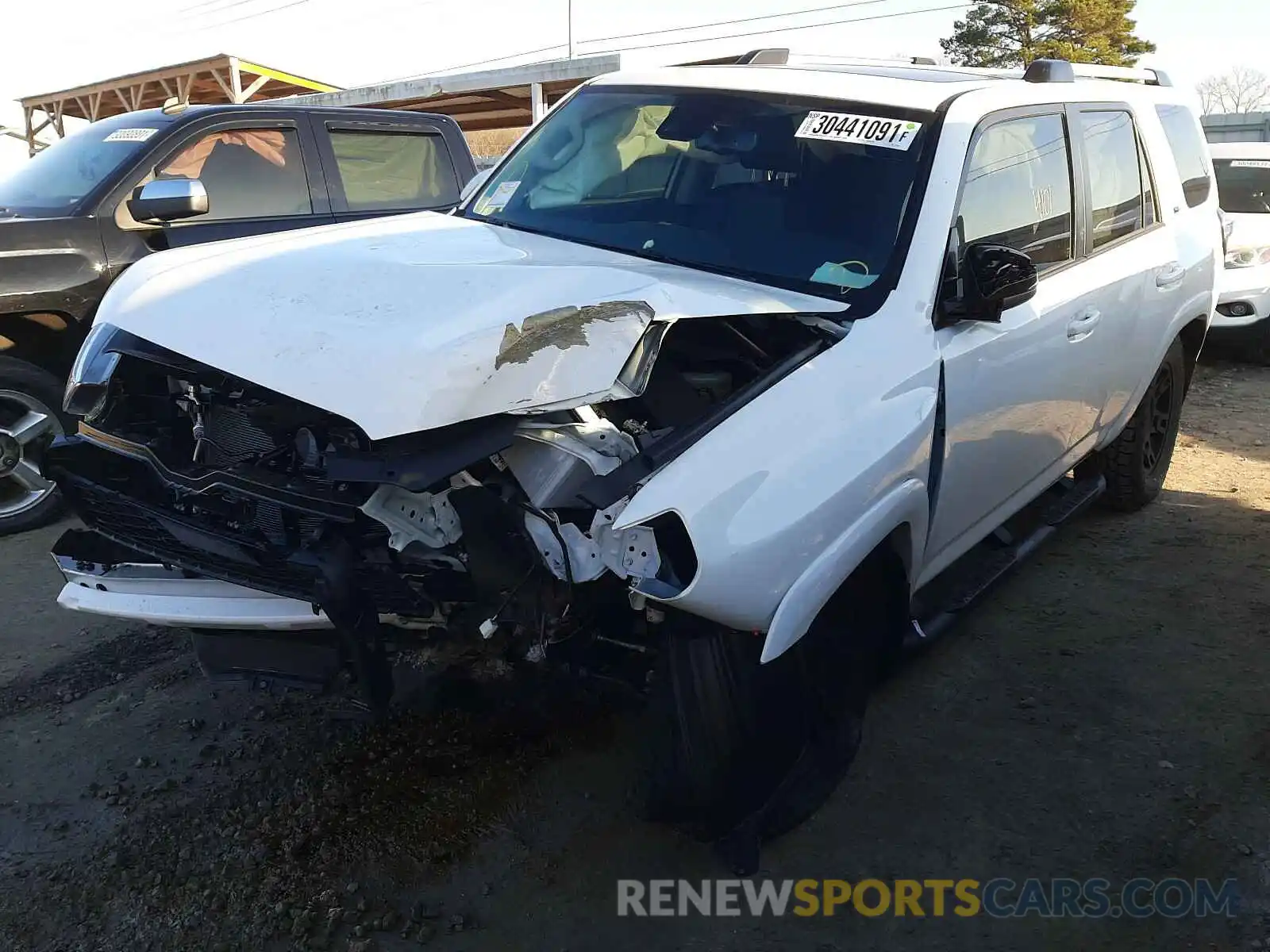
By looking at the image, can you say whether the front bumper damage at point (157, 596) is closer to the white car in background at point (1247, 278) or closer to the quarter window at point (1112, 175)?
the quarter window at point (1112, 175)

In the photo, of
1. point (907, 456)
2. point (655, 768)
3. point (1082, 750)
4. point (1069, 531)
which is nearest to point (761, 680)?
point (655, 768)

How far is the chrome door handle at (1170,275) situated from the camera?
4.40 m

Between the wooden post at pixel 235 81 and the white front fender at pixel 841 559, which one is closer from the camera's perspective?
the white front fender at pixel 841 559

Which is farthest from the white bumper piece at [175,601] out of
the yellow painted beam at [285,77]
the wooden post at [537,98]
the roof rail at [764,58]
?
the yellow painted beam at [285,77]

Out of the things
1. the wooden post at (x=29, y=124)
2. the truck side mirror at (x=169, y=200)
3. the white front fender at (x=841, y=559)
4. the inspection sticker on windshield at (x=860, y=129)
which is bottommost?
the wooden post at (x=29, y=124)

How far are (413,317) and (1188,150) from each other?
170 inches

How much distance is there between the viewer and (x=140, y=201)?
463cm

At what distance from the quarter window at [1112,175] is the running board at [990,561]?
1.14 metres

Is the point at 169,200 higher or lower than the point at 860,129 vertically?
lower

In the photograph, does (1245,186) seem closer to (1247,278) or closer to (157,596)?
(1247,278)

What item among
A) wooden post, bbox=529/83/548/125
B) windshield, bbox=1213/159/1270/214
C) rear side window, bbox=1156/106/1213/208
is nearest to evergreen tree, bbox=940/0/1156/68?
wooden post, bbox=529/83/548/125

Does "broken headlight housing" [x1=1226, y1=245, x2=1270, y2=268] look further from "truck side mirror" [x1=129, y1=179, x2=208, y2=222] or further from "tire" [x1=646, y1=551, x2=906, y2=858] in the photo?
"truck side mirror" [x1=129, y1=179, x2=208, y2=222]

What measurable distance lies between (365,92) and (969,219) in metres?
19.6

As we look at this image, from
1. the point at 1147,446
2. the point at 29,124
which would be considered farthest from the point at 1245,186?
the point at 29,124
